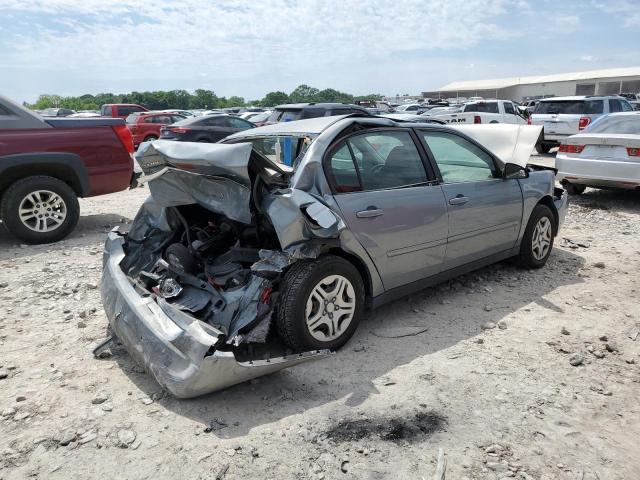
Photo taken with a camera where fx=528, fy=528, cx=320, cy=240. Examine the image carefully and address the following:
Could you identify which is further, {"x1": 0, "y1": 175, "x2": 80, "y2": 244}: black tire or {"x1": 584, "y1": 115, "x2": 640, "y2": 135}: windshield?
{"x1": 584, "y1": 115, "x2": 640, "y2": 135}: windshield

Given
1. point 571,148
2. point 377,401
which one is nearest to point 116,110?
point 571,148

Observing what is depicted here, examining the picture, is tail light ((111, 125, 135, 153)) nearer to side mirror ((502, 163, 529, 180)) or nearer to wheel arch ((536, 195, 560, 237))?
side mirror ((502, 163, 529, 180))

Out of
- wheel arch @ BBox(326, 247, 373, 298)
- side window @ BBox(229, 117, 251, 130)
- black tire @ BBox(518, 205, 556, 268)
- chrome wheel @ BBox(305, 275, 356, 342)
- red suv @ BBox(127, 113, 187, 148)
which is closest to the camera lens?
chrome wheel @ BBox(305, 275, 356, 342)

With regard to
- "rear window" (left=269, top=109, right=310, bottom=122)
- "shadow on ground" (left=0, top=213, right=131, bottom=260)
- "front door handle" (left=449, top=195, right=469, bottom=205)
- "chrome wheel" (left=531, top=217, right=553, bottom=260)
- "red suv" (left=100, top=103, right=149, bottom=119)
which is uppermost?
"red suv" (left=100, top=103, right=149, bottom=119)

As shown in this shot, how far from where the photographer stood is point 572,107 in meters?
15.3

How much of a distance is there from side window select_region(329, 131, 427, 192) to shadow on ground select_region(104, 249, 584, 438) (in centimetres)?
113

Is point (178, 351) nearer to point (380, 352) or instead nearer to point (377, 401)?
point (377, 401)

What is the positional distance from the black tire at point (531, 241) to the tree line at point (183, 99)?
47.5 meters

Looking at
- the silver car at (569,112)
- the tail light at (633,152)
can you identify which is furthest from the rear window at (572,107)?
the tail light at (633,152)

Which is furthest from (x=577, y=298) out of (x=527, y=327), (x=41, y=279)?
(x=41, y=279)

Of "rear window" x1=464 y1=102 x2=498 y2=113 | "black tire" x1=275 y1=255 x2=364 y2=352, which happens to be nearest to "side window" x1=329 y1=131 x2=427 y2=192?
"black tire" x1=275 y1=255 x2=364 y2=352

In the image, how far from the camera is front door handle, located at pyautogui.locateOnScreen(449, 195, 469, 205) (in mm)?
4336

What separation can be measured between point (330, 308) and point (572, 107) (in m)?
14.4

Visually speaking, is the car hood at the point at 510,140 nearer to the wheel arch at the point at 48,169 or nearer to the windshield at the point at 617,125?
the windshield at the point at 617,125
